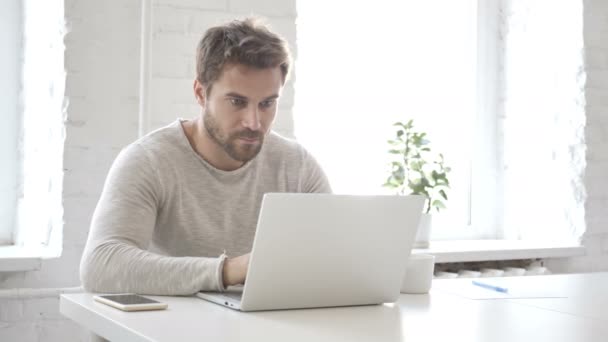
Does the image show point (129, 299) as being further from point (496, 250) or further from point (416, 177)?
point (496, 250)

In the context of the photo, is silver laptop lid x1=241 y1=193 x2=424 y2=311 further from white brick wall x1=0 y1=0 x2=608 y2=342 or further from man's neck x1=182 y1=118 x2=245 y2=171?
white brick wall x1=0 y1=0 x2=608 y2=342

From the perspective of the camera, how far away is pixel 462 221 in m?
3.76

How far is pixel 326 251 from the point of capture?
1.54 metres

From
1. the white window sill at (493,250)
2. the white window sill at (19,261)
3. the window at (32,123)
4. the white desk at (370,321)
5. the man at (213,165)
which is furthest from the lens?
the white window sill at (493,250)

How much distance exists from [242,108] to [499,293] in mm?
762

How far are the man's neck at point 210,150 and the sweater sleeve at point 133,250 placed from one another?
180mm

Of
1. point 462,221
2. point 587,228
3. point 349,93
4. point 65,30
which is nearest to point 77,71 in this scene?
point 65,30

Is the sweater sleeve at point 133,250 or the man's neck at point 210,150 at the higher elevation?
the man's neck at point 210,150

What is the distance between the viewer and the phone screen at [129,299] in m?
1.55

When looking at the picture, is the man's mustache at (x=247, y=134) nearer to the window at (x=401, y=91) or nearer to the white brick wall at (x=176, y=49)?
the white brick wall at (x=176, y=49)

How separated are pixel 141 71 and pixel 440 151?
1520 mm

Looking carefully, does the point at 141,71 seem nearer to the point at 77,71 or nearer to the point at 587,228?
the point at 77,71

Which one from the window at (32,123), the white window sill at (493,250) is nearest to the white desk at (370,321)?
the window at (32,123)

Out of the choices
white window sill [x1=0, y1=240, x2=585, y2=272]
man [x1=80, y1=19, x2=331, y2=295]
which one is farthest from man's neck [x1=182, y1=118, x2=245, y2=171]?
white window sill [x1=0, y1=240, x2=585, y2=272]
